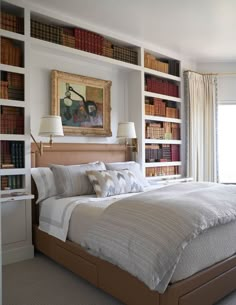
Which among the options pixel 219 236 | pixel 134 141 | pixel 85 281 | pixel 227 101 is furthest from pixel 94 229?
pixel 227 101

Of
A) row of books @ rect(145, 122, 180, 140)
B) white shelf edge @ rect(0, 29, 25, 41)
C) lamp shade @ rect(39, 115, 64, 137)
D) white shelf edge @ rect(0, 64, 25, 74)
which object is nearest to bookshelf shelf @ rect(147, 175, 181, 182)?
row of books @ rect(145, 122, 180, 140)

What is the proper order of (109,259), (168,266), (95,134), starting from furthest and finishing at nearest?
1. (95,134)
2. (109,259)
3. (168,266)

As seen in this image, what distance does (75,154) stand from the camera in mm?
3641

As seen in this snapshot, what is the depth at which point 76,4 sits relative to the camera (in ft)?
10.1

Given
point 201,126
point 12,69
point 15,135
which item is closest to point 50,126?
point 15,135

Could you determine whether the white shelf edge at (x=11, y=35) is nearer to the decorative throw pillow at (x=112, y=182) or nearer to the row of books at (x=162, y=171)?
the decorative throw pillow at (x=112, y=182)

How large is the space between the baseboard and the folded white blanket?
110cm

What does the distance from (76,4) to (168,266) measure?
9.16ft

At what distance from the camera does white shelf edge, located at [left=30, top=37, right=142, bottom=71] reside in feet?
10.5

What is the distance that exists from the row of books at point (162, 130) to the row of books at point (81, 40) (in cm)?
104

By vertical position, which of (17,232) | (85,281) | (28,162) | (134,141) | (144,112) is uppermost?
(144,112)

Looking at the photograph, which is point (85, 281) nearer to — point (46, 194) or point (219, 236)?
point (46, 194)

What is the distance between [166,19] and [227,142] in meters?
2.66

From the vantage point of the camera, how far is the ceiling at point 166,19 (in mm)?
3084
